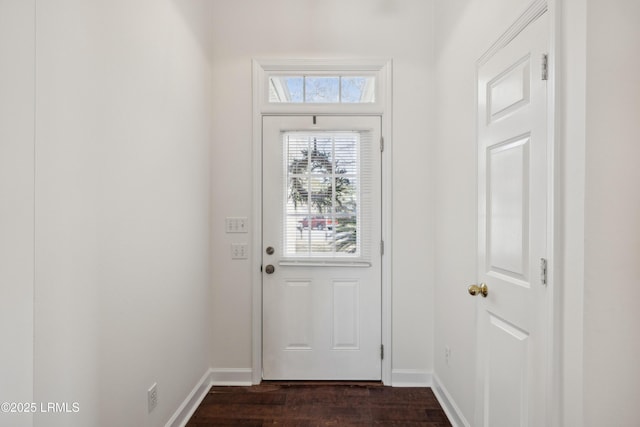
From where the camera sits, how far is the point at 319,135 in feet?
8.16

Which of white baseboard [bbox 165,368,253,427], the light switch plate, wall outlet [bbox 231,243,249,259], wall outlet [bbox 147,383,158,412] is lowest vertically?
white baseboard [bbox 165,368,253,427]

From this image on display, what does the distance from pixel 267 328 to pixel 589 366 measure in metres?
1.96

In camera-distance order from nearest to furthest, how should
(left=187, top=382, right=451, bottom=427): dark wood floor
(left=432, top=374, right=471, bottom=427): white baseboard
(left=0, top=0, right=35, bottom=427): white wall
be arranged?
(left=0, top=0, right=35, bottom=427): white wall → (left=432, top=374, right=471, bottom=427): white baseboard → (left=187, top=382, right=451, bottom=427): dark wood floor

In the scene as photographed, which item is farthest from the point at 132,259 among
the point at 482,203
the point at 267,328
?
the point at 482,203

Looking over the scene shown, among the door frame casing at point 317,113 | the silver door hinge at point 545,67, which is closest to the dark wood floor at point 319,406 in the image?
the door frame casing at point 317,113

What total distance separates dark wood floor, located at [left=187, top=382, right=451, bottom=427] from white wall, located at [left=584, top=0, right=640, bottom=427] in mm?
1273

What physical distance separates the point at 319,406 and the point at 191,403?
0.82 m

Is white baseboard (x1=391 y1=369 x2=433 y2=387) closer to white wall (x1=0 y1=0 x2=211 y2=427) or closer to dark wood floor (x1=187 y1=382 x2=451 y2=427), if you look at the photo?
dark wood floor (x1=187 y1=382 x2=451 y2=427)

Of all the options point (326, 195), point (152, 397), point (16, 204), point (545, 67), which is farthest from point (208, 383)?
point (545, 67)

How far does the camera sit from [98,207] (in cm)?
127

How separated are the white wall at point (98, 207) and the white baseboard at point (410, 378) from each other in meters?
1.43

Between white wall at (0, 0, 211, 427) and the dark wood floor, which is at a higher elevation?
white wall at (0, 0, 211, 427)

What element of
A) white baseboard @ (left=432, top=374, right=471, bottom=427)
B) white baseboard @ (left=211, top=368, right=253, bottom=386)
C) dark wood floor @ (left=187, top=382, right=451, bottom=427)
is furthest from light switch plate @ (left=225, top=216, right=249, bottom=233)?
white baseboard @ (left=432, top=374, right=471, bottom=427)

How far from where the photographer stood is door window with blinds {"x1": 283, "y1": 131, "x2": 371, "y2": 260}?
2.48m
